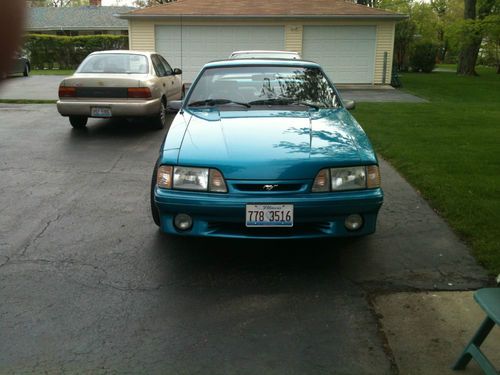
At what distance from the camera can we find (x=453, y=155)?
25.6 ft

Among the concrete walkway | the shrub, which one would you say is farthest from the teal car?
the shrub

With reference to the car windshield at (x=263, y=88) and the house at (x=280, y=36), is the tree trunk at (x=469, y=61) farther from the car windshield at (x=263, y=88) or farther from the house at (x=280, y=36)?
the car windshield at (x=263, y=88)

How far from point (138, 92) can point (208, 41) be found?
11872 millimetres

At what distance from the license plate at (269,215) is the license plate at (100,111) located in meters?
6.29

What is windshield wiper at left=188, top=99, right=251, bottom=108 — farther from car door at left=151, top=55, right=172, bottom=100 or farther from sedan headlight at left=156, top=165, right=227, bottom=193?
car door at left=151, top=55, right=172, bottom=100

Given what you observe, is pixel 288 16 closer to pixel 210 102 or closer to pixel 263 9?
pixel 263 9

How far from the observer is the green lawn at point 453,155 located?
495 centimetres

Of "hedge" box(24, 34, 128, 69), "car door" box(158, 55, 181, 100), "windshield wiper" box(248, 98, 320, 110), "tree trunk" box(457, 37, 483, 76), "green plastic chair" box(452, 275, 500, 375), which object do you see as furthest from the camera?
"hedge" box(24, 34, 128, 69)

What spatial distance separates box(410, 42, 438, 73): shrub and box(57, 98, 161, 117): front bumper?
28692mm

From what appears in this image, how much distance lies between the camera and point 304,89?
5.64 metres

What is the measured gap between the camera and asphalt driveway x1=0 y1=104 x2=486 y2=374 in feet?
9.67

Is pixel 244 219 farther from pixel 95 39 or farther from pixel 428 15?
pixel 428 15

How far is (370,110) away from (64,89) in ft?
24.2

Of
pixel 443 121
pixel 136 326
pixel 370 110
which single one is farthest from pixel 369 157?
pixel 370 110
